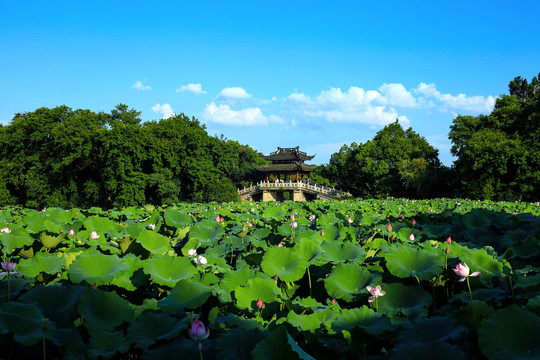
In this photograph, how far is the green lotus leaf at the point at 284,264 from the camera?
1.88m

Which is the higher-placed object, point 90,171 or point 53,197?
point 90,171

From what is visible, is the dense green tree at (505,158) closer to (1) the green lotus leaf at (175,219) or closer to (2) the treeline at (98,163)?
(2) the treeline at (98,163)

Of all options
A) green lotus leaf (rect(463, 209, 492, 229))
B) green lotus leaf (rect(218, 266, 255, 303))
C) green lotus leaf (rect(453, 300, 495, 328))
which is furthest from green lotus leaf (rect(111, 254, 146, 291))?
green lotus leaf (rect(463, 209, 492, 229))

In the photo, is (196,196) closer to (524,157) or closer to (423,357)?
(524,157)

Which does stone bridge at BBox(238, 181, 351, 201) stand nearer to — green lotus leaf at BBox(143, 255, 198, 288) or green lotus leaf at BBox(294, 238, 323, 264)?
green lotus leaf at BBox(294, 238, 323, 264)

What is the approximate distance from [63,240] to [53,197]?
32042mm

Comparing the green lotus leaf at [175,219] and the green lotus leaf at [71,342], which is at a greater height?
the green lotus leaf at [175,219]

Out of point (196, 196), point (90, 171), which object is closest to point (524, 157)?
point (196, 196)

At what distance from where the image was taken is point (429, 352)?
99cm

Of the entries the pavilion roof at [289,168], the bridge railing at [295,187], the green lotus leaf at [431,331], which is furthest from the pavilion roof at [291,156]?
the green lotus leaf at [431,331]

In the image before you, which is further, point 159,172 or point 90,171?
point 90,171

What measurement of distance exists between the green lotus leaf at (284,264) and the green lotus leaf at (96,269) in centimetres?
73

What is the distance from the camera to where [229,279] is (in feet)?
5.97

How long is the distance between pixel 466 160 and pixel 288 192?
19763mm
